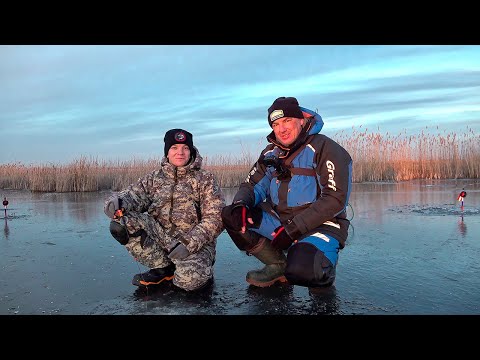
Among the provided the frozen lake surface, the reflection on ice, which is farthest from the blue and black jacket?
the reflection on ice

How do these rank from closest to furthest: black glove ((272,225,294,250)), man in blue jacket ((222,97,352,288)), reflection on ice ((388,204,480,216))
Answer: man in blue jacket ((222,97,352,288))
black glove ((272,225,294,250))
reflection on ice ((388,204,480,216))

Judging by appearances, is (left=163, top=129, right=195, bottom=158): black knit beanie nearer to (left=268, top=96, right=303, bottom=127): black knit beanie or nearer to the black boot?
(left=268, top=96, right=303, bottom=127): black knit beanie

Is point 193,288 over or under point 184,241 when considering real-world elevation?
under

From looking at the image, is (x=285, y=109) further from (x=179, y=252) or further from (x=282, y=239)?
(x=179, y=252)

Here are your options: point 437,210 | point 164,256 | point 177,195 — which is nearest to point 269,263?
point 164,256

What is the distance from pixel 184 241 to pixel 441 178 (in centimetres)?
1272

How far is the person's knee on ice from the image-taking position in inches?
112

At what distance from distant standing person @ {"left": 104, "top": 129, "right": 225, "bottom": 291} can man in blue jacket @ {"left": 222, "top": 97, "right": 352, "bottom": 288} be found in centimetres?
29

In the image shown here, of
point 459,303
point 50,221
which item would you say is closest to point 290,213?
point 459,303

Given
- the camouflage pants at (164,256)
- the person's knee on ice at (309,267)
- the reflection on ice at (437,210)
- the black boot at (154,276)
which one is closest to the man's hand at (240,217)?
the camouflage pants at (164,256)

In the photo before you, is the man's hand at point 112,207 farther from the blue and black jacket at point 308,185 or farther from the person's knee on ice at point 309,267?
the person's knee on ice at point 309,267

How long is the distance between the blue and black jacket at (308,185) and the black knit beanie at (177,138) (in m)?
0.65
